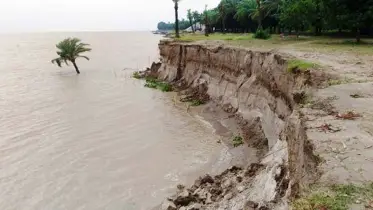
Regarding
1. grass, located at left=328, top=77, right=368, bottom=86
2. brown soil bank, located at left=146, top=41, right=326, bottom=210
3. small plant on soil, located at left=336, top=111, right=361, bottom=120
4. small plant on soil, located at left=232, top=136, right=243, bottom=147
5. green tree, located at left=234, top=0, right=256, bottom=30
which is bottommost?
small plant on soil, located at left=232, top=136, right=243, bottom=147

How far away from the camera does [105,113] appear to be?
25266mm

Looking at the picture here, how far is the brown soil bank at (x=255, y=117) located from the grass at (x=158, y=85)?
0.98 m

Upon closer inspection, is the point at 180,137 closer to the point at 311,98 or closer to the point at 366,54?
the point at 311,98

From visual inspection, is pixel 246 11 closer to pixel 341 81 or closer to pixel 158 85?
pixel 158 85

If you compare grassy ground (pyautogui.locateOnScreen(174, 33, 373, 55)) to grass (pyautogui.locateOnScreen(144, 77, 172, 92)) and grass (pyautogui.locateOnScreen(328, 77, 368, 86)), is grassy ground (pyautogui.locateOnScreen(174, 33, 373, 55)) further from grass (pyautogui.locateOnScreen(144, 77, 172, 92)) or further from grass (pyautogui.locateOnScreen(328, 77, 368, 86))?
grass (pyautogui.locateOnScreen(328, 77, 368, 86))

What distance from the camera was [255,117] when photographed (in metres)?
18.7

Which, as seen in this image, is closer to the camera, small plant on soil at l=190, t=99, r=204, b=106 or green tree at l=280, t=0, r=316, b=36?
small plant on soil at l=190, t=99, r=204, b=106

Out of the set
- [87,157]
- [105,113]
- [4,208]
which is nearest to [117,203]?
[4,208]

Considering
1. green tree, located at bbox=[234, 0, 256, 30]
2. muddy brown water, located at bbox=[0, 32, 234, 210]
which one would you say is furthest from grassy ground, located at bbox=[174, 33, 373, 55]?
green tree, located at bbox=[234, 0, 256, 30]

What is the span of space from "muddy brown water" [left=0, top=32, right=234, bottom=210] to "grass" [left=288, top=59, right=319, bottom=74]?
4.74 m

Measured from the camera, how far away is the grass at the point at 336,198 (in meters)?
5.49

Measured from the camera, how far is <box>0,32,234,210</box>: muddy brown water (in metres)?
13.3

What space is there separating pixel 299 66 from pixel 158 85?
20.1 metres

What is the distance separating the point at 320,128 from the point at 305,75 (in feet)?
→ 19.6
